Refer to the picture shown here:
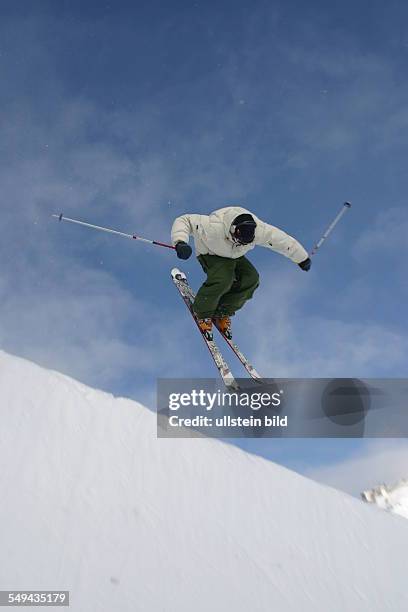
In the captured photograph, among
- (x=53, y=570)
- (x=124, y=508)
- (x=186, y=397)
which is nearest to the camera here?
(x=53, y=570)

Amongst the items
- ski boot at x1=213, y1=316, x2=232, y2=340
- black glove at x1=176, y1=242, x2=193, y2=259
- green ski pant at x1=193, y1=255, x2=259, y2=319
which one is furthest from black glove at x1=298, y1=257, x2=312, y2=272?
black glove at x1=176, y1=242, x2=193, y2=259

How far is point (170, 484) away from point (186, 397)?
240 cm

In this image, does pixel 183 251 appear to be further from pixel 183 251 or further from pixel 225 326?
pixel 225 326

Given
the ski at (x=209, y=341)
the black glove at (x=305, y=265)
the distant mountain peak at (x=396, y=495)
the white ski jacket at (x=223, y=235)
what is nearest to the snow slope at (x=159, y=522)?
the ski at (x=209, y=341)

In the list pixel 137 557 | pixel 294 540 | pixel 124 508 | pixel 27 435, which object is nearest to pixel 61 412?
pixel 27 435

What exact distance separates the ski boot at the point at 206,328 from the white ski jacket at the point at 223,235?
5.16ft

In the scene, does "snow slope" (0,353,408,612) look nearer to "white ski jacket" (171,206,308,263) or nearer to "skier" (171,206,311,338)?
"skier" (171,206,311,338)

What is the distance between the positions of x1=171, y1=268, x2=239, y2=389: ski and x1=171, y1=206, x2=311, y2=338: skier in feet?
2.07

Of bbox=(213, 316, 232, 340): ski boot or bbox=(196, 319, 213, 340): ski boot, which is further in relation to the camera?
bbox=(213, 316, 232, 340): ski boot

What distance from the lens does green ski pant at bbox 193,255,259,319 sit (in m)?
8.89

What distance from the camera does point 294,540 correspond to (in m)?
6.76

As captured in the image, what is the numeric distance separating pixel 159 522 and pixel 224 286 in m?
4.02

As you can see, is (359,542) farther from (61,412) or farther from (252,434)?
(61,412)

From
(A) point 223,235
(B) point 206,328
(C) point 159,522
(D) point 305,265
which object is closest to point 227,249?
(A) point 223,235
